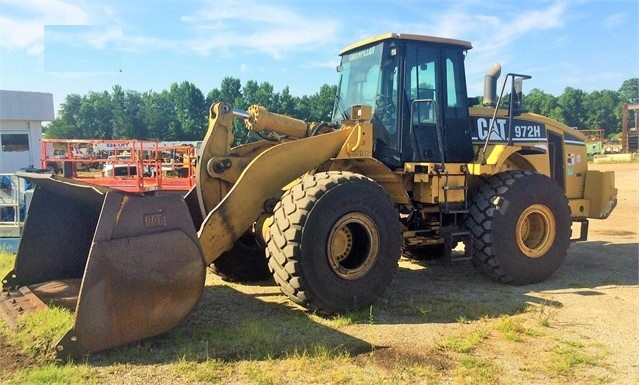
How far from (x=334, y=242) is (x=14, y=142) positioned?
795 inches

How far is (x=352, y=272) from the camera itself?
5266 millimetres

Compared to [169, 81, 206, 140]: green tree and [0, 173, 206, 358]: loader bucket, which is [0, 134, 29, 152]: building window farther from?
[169, 81, 206, 140]: green tree

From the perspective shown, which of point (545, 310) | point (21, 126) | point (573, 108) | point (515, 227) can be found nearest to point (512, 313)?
point (545, 310)

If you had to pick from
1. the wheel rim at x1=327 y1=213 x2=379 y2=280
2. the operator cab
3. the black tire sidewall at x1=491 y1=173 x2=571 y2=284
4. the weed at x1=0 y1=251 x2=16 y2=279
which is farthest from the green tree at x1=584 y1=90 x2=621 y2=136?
the weed at x1=0 y1=251 x2=16 y2=279

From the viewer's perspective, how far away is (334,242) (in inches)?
209

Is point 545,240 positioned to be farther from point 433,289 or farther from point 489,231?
point 433,289

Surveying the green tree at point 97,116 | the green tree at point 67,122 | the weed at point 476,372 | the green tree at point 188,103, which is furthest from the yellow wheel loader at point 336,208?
the green tree at point 67,122

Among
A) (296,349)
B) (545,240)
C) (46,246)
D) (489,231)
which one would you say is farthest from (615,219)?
(46,246)

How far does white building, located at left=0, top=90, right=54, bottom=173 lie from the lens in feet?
67.8

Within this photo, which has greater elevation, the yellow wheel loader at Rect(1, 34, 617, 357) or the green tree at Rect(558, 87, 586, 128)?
the green tree at Rect(558, 87, 586, 128)

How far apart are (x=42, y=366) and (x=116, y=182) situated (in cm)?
1158

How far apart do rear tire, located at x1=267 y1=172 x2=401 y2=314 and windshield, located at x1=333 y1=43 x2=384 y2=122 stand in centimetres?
178

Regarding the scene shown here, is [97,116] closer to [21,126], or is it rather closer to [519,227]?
[21,126]

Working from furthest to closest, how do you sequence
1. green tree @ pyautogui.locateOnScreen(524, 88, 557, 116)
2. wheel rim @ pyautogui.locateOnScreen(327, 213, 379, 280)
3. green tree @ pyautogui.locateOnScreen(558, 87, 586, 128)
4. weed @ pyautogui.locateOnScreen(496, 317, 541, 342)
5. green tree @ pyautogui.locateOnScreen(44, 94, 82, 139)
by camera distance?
green tree @ pyautogui.locateOnScreen(558, 87, 586, 128), green tree @ pyautogui.locateOnScreen(524, 88, 557, 116), green tree @ pyautogui.locateOnScreen(44, 94, 82, 139), wheel rim @ pyautogui.locateOnScreen(327, 213, 379, 280), weed @ pyautogui.locateOnScreen(496, 317, 541, 342)
